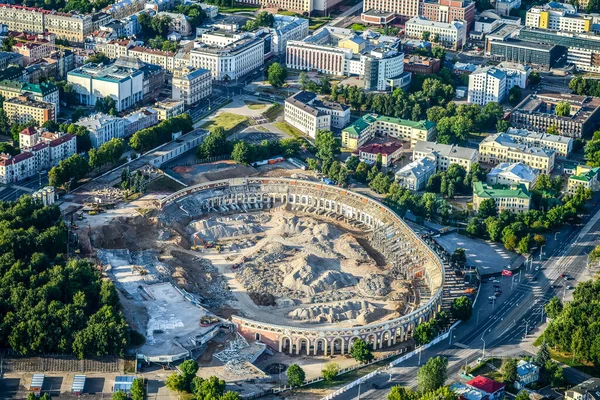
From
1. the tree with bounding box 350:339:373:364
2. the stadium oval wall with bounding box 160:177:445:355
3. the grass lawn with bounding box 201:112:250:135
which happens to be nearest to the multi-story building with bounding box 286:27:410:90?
the grass lawn with bounding box 201:112:250:135

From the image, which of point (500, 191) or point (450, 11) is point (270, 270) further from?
point (450, 11)

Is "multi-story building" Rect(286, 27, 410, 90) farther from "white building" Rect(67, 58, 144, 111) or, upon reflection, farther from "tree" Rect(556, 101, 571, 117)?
"white building" Rect(67, 58, 144, 111)

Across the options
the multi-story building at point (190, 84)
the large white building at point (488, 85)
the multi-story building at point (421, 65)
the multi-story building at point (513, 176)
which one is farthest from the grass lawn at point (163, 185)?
the multi-story building at point (421, 65)

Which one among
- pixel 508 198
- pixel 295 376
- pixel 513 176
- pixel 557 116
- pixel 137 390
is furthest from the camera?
pixel 557 116

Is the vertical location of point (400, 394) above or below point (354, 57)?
below

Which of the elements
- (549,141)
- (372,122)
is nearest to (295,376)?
(372,122)

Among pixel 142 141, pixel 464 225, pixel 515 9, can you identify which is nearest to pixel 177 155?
pixel 142 141

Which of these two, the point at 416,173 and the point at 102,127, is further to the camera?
the point at 102,127
